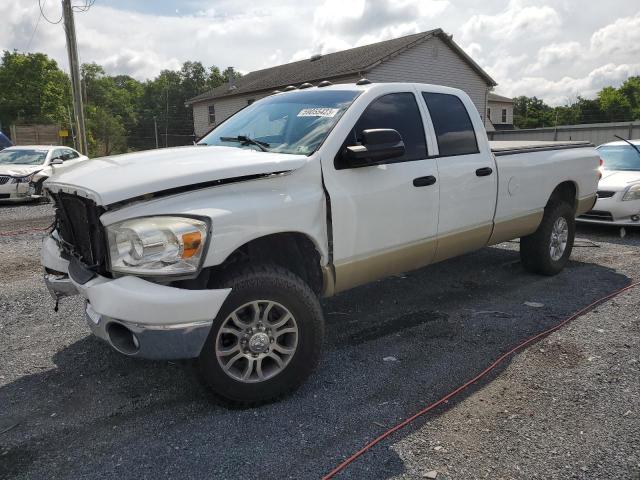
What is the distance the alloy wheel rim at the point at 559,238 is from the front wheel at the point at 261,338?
145 inches

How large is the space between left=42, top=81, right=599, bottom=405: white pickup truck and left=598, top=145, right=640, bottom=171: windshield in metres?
5.65

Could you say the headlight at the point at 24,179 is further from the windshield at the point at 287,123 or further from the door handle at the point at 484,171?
the door handle at the point at 484,171

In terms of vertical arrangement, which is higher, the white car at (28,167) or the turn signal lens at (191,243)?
the white car at (28,167)

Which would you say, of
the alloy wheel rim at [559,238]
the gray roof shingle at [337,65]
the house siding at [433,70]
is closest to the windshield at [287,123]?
the alloy wheel rim at [559,238]

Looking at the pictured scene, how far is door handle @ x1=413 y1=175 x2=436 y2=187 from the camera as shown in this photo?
396cm

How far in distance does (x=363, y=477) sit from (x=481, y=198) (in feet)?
9.43

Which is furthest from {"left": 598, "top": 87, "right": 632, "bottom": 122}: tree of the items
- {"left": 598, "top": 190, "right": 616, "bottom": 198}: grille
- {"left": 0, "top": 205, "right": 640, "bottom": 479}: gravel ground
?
{"left": 0, "top": 205, "right": 640, "bottom": 479}: gravel ground

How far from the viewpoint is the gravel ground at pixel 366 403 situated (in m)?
2.64

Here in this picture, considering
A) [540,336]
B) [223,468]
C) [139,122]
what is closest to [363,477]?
[223,468]

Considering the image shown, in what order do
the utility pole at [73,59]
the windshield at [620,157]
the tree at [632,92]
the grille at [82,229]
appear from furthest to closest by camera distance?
1. the tree at [632,92]
2. the utility pole at [73,59]
3. the windshield at [620,157]
4. the grille at [82,229]

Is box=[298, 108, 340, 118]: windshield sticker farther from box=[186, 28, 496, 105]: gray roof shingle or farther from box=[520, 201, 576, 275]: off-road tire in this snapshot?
box=[186, 28, 496, 105]: gray roof shingle

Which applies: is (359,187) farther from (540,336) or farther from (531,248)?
(531,248)

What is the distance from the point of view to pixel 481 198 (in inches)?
182

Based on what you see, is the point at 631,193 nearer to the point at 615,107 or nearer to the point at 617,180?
the point at 617,180
